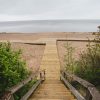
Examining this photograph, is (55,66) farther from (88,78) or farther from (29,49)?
(29,49)

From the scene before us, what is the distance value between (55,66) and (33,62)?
1.97 m

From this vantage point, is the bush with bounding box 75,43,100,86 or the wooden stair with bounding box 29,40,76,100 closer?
the wooden stair with bounding box 29,40,76,100

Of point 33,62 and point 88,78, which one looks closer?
point 88,78

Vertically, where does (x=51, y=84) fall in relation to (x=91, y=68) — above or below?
below

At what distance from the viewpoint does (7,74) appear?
5.77 metres

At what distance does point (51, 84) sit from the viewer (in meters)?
10.8

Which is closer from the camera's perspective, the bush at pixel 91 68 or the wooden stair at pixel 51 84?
the wooden stair at pixel 51 84

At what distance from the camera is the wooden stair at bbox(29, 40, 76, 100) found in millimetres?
7898

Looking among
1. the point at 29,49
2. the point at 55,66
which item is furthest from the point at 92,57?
Result: the point at 29,49

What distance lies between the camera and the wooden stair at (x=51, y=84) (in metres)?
7.90

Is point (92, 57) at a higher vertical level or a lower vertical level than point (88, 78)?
higher

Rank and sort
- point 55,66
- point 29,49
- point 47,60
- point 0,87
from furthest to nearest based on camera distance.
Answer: point 29,49, point 47,60, point 55,66, point 0,87

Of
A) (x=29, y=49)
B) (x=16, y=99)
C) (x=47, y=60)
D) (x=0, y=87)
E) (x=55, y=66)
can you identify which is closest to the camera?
(x=0, y=87)

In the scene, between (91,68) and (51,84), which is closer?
(91,68)
